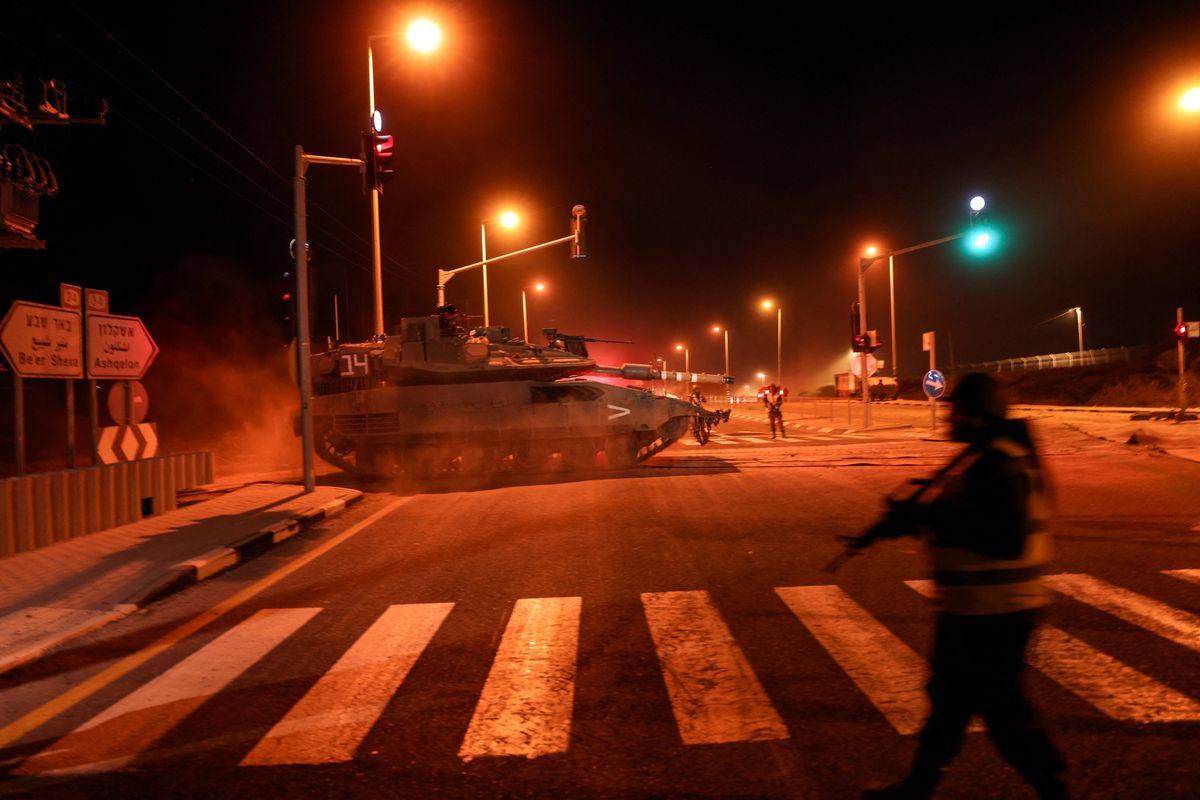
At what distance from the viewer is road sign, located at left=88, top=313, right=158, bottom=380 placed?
12188mm

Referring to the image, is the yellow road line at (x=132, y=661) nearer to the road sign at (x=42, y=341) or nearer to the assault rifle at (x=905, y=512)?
the road sign at (x=42, y=341)

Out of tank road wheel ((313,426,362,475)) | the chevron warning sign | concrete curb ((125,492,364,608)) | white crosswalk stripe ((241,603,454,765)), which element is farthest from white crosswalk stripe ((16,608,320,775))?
tank road wheel ((313,426,362,475))

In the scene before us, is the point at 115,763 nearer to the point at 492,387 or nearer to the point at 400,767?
the point at 400,767

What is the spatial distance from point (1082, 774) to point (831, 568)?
1349mm

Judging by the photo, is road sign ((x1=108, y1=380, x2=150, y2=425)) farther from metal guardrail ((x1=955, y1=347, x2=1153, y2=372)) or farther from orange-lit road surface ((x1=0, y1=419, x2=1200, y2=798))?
metal guardrail ((x1=955, y1=347, x2=1153, y2=372))

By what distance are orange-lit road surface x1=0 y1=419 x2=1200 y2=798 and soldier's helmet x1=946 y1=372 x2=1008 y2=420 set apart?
1.59 metres

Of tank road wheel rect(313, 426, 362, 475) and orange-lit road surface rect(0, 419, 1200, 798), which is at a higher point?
tank road wheel rect(313, 426, 362, 475)

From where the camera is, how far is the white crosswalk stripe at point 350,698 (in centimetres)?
439

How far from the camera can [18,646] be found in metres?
6.40

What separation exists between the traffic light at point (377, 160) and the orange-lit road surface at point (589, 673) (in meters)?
7.79

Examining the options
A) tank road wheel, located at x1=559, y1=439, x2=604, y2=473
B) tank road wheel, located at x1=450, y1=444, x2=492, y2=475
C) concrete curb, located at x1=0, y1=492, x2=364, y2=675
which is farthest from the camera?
tank road wheel, located at x1=450, y1=444, x2=492, y2=475

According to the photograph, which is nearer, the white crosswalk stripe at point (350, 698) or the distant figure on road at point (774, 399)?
the white crosswalk stripe at point (350, 698)

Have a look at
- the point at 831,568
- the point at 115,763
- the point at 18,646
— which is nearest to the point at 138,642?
the point at 18,646

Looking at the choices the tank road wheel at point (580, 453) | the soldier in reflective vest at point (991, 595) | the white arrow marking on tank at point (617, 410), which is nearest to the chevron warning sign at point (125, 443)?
the tank road wheel at point (580, 453)
